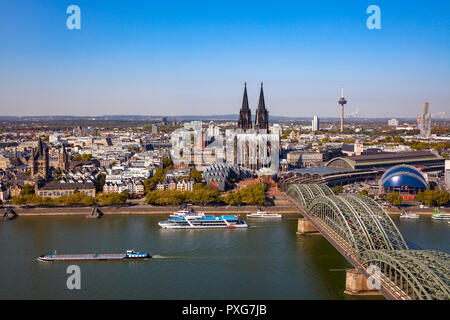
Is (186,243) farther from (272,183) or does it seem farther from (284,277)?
(272,183)

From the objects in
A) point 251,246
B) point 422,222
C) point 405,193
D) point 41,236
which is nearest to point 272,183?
point 405,193

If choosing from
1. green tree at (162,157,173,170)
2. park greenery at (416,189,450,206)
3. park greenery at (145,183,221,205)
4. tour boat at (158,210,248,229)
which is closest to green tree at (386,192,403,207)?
park greenery at (416,189,450,206)

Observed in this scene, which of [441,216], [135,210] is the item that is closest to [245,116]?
[135,210]

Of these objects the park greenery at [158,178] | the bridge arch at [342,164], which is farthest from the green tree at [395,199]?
the park greenery at [158,178]

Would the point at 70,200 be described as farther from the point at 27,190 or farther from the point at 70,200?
the point at 27,190

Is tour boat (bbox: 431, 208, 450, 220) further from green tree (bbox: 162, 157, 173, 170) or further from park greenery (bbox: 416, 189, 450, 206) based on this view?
green tree (bbox: 162, 157, 173, 170)

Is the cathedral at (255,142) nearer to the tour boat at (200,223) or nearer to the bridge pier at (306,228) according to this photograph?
the tour boat at (200,223)
